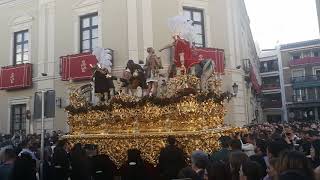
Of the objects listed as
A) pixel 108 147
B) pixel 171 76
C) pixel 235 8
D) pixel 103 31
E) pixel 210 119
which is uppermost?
pixel 235 8

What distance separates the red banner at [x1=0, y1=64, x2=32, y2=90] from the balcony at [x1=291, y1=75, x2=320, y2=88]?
1396 inches

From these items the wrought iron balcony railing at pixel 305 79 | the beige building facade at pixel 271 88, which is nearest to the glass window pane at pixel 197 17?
the beige building facade at pixel 271 88

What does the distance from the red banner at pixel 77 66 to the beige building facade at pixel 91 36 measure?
0.55 metres

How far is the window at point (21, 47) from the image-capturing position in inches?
827

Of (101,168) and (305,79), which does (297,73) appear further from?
(101,168)

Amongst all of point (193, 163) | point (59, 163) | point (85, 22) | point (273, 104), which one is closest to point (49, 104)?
point (59, 163)

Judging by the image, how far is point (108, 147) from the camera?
9.71 meters

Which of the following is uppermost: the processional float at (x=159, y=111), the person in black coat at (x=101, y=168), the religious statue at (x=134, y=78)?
the religious statue at (x=134, y=78)

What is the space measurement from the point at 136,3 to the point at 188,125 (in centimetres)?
1033

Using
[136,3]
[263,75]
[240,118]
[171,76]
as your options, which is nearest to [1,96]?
[136,3]

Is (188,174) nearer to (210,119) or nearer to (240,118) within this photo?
(210,119)

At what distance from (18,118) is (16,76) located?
7.30ft

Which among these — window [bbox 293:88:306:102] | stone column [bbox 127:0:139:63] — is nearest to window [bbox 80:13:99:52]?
stone column [bbox 127:0:139:63]

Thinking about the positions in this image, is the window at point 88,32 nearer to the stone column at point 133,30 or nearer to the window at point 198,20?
the stone column at point 133,30
